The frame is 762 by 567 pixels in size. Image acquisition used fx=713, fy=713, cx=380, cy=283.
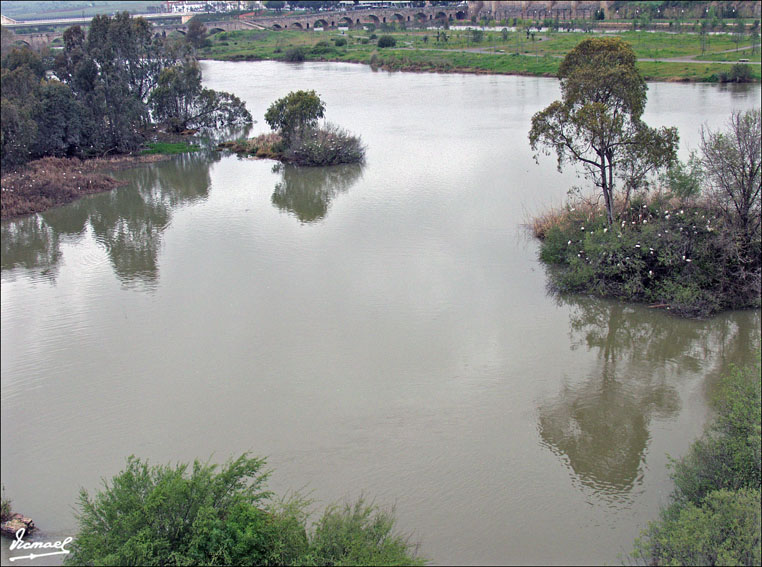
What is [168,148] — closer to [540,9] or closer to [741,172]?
[741,172]

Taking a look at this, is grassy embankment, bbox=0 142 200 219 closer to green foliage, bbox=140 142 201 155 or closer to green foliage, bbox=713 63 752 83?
green foliage, bbox=140 142 201 155

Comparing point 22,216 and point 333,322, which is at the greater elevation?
point 22,216

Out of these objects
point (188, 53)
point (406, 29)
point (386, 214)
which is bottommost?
point (386, 214)

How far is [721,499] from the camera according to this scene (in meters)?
6.71

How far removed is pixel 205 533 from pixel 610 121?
34.0 feet

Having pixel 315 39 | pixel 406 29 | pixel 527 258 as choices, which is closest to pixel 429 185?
pixel 527 258

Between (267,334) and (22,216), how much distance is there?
8.09 meters

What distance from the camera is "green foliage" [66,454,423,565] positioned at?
6.23 metres

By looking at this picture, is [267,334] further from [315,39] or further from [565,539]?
[315,39]

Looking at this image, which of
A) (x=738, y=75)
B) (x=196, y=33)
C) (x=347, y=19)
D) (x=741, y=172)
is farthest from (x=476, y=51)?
(x=741, y=172)

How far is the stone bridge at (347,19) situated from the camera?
7312 centimetres

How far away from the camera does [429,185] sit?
20.2m

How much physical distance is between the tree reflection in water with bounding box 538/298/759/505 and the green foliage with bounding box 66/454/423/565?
3226mm
